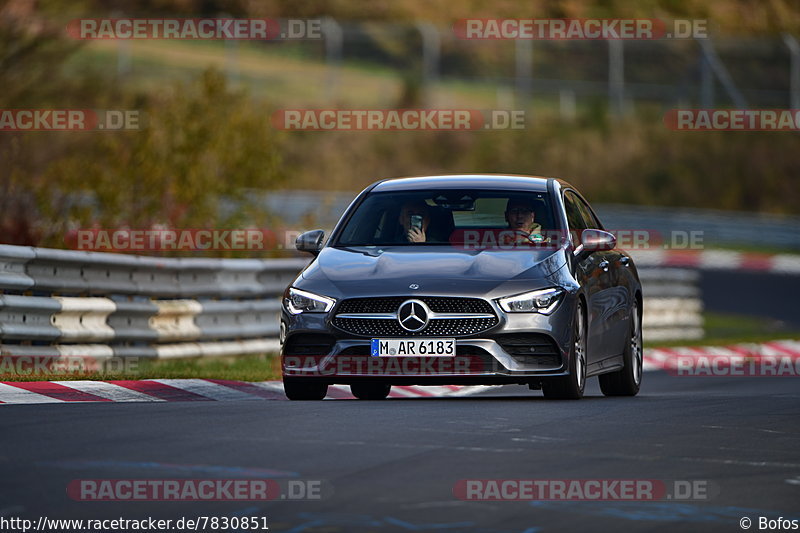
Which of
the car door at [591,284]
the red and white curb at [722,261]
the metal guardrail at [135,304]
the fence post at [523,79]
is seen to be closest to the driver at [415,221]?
the car door at [591,284]

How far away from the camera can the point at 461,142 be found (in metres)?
56.6

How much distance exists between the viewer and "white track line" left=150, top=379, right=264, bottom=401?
42.2ft

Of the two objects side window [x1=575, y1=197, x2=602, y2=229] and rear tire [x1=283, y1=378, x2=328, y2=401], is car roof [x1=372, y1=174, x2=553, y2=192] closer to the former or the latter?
side window [x1=575, y1=197, x2=602, y2=229]

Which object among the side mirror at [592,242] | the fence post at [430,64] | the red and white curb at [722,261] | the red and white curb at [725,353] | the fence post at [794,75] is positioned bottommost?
the red and white curb at [725,353]

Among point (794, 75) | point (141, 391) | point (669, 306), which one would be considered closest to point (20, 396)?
point (141, 391)

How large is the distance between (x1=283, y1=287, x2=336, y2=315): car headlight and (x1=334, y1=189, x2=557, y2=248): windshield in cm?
92

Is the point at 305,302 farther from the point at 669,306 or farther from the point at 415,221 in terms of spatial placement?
the point at 669,306

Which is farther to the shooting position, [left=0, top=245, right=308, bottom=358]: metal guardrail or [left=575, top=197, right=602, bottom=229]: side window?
[left=575, top=197, right=602, bottom=229]: side window

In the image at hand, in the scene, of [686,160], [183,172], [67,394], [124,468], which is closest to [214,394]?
[67,394]

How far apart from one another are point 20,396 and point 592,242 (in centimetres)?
429

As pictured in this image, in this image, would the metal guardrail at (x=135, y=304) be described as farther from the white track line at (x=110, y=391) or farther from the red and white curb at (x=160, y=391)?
the red and white curb at (x=160, y=391)

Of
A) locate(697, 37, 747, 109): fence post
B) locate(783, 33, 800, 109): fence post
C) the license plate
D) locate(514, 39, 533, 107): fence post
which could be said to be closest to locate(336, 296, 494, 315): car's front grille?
the license plate

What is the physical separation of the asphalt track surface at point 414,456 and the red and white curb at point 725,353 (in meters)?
9.72

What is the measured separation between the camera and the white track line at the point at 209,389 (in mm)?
12852
